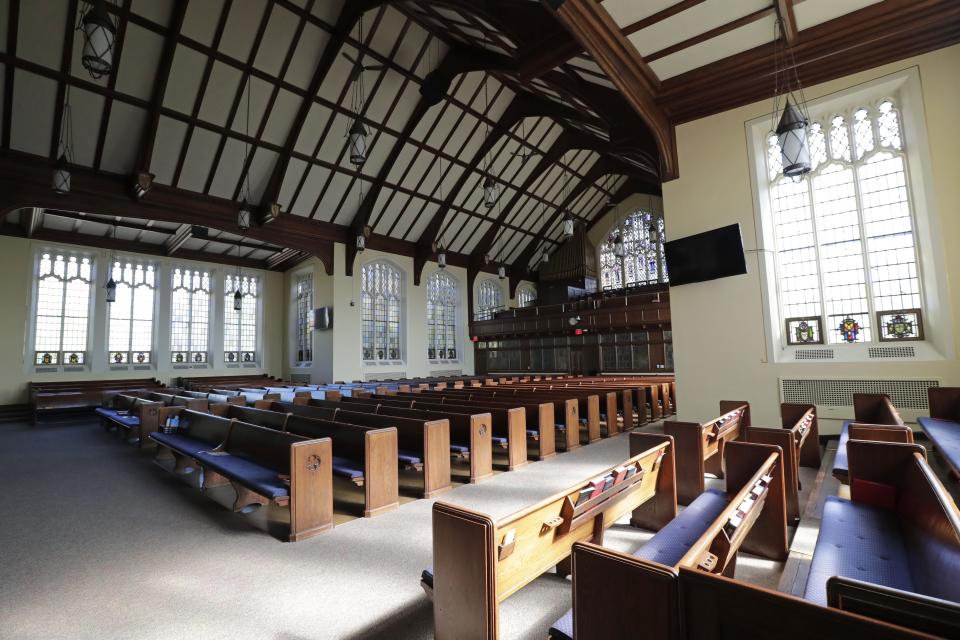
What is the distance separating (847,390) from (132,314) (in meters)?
14.9

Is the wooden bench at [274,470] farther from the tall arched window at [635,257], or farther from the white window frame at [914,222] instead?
the tall arched window at [635,257]

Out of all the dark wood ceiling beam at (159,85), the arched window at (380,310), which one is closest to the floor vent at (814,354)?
the dark wood ceiling beam at (159,85)

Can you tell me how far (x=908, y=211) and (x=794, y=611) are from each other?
581 cm

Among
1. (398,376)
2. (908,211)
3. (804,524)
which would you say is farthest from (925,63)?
(398,376)

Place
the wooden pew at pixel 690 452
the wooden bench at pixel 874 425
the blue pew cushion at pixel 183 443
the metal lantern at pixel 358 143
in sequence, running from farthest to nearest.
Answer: the metal lantern at pixel 358 143 → the blue pew cushion at pixel 183 443 → the wooden pew at pixel 690 452 → the wooden bench at pixel 874 425

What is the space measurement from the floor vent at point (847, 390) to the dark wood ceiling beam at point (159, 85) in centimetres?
978

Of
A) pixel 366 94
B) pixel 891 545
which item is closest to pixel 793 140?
pixel 891 545

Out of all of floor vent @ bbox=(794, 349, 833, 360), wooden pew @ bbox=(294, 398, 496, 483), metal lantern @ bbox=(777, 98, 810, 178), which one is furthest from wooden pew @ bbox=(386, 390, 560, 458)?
metal lantern @ bbox=(777, 98, 810, 178)

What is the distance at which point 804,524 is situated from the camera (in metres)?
2.83

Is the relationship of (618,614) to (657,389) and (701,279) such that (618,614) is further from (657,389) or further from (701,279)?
(657,389)

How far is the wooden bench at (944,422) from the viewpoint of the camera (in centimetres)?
268

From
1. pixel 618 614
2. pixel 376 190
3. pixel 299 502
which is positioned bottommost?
pixel 299 502

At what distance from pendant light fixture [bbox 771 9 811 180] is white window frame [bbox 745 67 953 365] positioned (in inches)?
8.6

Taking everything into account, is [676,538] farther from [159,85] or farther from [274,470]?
[159,85]
